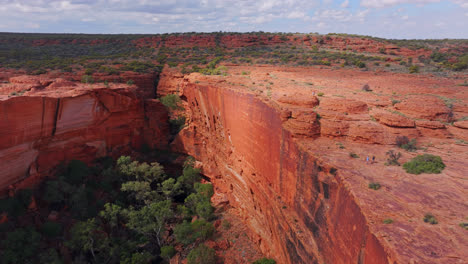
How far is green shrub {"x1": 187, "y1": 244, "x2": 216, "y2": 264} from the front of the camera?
38.5ft

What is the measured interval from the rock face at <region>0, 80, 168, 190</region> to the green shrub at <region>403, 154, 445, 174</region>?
18.0 metres

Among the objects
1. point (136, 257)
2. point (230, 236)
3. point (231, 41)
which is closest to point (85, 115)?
point (136, 257)

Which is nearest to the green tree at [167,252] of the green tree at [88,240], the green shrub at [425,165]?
the green tree at [88,240]

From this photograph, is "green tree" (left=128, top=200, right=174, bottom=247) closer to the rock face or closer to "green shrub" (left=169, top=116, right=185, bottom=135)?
the rock face

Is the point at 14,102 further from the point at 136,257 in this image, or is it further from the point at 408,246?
the point at 408,246

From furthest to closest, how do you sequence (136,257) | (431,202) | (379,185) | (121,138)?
(121,138) → (136,257) → (379,185) → (431,202)

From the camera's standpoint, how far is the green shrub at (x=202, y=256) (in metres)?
11.7

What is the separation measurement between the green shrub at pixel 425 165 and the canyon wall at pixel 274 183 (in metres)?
2.41

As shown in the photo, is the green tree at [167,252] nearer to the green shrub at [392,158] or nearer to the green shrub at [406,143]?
the green shrub at [392,158]

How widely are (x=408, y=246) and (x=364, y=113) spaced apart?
24.0 feet

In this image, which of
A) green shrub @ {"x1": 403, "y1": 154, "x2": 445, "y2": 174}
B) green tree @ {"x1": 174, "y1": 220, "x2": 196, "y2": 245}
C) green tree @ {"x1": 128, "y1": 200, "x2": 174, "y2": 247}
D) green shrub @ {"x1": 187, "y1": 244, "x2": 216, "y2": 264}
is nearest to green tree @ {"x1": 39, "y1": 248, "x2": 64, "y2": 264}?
green tree @ {"x1": 128, "y1": 200, "x2": 174, "y2": 247}

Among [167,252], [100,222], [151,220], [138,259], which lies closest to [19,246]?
[100,222]

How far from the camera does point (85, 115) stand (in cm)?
1683

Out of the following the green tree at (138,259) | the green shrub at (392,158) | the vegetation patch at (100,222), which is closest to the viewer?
the green shrub at (392,158)
